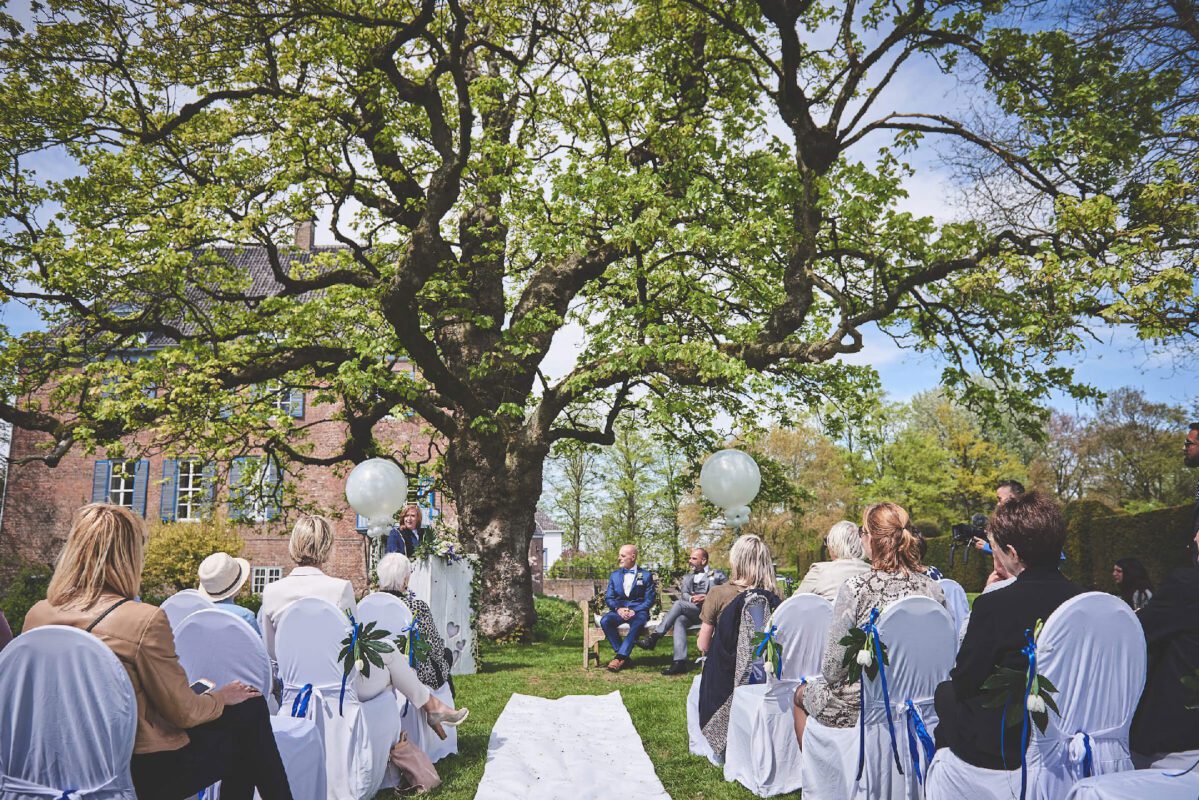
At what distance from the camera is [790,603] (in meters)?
4.98

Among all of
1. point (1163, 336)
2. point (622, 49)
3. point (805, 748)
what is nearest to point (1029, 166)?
point (1163, 336)

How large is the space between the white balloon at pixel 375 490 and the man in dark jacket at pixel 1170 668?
24.7 feet

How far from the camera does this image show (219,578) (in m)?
4.61

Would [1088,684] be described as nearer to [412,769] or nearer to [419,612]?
[412,769]

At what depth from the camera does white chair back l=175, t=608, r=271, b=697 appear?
363 centimetres

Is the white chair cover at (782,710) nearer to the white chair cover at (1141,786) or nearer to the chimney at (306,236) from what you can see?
the white chair cover at (1141,786)

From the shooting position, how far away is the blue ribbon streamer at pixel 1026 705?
9.62ft

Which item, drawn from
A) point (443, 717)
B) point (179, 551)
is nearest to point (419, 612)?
point (443, 717)

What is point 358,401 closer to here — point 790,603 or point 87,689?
point 790,603

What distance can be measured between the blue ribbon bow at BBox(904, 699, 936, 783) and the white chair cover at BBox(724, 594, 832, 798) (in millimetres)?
1003

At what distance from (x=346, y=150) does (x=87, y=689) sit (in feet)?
37.6

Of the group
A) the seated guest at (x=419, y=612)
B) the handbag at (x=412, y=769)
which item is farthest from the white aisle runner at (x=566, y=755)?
the seated guest at (x=419, y=612)

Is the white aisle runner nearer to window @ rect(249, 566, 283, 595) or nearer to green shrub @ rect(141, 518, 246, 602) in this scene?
green shrub @ rect(141, 518, 246, 602)

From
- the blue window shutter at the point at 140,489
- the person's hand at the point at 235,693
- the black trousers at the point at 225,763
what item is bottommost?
the black trousers at the point at 225,763
